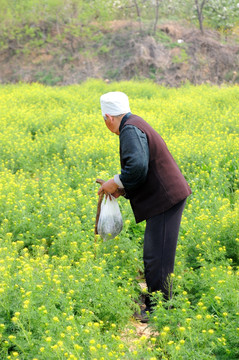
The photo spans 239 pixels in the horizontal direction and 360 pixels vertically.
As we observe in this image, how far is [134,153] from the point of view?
2.99 m

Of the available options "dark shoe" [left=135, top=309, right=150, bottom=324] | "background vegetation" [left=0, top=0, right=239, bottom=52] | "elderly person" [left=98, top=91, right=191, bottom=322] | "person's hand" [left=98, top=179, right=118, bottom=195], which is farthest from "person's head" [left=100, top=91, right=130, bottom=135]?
"background vegetation" [left=0, top=0, right=239, bottom=52]

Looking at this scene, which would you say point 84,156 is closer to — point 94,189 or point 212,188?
point 94,189

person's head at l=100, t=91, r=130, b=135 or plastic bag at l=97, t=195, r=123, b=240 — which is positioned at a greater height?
person's head at l=100, t=91, r=130, b=135

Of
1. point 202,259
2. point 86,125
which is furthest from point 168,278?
point 86,125

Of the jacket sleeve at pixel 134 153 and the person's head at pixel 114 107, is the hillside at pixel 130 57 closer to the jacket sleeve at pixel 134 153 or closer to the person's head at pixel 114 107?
the person's head at pixel 114 107

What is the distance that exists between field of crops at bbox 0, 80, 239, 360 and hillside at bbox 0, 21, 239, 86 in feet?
32.3

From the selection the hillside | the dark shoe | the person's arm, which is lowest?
the hillside

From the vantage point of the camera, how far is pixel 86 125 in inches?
344

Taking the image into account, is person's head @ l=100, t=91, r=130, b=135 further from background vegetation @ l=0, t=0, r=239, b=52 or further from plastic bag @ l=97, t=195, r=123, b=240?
background vegetation @ l=0, t=0, r=239, b=52

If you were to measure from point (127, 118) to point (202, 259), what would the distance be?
4.88 ft

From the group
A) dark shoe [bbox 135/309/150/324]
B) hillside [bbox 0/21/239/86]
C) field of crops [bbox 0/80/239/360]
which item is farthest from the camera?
hillside [bbox 0/21/239/86]

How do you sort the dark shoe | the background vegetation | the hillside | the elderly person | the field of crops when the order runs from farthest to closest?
the background vegetation
the hillside
the dark shoe
the elderly person
the field of crops

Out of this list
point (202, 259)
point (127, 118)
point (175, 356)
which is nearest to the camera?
point (175, 356)

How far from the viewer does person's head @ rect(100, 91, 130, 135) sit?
316 cm
